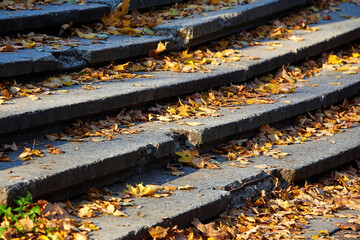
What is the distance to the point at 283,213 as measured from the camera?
3688 mm

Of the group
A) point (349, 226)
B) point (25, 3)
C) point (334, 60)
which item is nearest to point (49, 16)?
point (25, 3)

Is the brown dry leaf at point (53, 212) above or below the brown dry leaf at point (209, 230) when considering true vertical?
above

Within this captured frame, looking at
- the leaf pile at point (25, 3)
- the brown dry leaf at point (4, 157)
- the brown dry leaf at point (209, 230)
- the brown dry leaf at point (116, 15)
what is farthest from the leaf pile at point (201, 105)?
the leaf pile at point (25, 3)

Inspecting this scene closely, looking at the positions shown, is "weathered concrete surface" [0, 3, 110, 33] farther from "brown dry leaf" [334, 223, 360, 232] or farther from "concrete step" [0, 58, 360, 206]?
"brown dry leaf" [334, 223, 360, 232]

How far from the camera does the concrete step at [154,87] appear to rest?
3585mm

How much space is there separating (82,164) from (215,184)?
924 millimetres

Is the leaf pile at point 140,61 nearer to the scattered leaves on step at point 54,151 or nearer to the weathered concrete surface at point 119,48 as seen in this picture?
the weathered concrete surface at point 119,48

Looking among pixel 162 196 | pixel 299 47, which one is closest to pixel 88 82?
pixel 162 196

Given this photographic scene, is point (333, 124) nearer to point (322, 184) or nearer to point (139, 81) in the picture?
point (322, 184)

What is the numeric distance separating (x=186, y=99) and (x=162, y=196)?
1409 mm

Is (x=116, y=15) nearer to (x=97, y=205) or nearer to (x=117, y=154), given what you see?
(x=117, y=154)

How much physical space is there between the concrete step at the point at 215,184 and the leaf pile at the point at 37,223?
11 cm

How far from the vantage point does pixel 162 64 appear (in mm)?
5020

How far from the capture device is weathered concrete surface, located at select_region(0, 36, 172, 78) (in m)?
4.05
